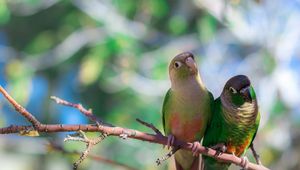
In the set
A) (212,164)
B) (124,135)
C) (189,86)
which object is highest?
(189,86)

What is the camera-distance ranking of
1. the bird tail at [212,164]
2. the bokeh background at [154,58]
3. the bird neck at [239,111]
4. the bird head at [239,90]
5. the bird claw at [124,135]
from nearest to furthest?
the bird claw at [124,135] < the bird head at [239,90] < the bird neck at [239,111] < the bird tail at [212,164] < the bokeh background at [154,58]

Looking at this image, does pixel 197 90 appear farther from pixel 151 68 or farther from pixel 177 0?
pixel 177 0

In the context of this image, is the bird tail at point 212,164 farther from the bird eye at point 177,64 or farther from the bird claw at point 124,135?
the bird claw at point 124,135

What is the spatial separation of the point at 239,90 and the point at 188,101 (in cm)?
27

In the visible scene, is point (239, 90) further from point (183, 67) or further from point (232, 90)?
point (183, 67)

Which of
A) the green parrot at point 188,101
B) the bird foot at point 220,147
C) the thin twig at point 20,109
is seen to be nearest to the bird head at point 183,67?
the green parrot at point 188,101

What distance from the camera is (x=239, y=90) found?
2469mm

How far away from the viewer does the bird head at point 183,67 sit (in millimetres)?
2604

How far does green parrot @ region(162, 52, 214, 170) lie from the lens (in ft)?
8.52

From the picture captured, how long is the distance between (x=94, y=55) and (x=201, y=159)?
16.9 ft

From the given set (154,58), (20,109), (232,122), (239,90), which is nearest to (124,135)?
(20,109)

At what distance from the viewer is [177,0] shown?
9703mm

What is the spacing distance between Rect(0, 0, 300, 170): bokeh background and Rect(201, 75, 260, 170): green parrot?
2.85 meters

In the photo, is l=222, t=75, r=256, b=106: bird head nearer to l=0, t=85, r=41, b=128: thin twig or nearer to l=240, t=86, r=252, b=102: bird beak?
l=240, t=86, r=252, b=102: bird beak
